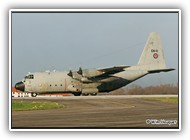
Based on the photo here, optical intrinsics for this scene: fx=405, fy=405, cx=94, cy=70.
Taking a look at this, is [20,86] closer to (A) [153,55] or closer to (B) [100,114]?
(B) [100,114]

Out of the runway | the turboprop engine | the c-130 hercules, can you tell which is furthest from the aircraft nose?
the turboprop engine

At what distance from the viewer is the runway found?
5.40 meters

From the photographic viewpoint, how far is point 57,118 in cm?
555

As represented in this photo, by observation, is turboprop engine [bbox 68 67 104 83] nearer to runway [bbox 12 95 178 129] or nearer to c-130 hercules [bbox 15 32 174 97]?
c-130 hercules [bbox 15 32 174 97]

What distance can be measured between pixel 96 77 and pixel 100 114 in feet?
1.91

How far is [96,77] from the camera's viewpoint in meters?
5.92

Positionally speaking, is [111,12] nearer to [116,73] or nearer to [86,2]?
[86,2]

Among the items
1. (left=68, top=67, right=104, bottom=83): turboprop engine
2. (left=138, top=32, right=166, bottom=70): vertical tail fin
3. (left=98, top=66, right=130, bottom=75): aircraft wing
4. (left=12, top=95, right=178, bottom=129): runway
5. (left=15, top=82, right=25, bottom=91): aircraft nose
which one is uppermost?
(left=138, top=32, right=166, bottom=70): vertical tail fin

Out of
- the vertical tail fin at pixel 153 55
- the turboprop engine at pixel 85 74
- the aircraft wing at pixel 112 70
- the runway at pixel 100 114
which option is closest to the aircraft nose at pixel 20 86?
the runway at pixel 100 114

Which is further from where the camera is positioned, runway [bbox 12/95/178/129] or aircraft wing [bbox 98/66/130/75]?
aircraft wing [bbox 98/66/130/75]

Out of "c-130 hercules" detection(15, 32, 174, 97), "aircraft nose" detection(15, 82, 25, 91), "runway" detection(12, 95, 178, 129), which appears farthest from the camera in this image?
"c-130 hercules" detection(15, 32, 174, 97)

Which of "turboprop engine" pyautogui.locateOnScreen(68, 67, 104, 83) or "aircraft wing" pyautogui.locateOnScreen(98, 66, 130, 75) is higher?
"aircraft wing" pyautogui.locateOnScreen(98, 66, 130, 75)

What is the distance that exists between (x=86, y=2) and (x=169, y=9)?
1105 millimetres

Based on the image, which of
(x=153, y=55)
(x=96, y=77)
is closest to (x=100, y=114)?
(x=96, y=77)
